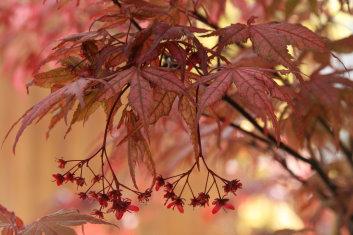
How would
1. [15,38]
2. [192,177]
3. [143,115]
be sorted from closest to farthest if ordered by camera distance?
1. [143,115]
2. [15,38]
3. [192,177]

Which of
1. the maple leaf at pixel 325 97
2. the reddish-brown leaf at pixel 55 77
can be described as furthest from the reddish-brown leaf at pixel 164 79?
the maple leaf at pixel 325 97

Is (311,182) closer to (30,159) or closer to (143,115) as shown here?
(143,115)

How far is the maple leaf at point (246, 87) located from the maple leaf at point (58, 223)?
0.56ft

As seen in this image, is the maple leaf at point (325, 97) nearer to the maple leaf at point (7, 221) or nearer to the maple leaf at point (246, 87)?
the maple leaf at point (246, 87)

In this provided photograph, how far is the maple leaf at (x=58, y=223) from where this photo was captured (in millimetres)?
440

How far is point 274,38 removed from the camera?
412 mm

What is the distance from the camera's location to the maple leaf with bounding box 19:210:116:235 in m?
0.44

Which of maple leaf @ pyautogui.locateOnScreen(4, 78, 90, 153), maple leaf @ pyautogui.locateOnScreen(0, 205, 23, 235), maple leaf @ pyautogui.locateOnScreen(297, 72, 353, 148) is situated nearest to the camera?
maple leaf @ pyautogui.locateOnScreen(4, 78, 90, 153)

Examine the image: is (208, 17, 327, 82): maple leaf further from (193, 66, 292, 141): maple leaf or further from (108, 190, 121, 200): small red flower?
(108, 190, 121, 200): small red flower

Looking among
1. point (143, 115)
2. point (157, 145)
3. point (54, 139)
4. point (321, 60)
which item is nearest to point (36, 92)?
point (54, 139)

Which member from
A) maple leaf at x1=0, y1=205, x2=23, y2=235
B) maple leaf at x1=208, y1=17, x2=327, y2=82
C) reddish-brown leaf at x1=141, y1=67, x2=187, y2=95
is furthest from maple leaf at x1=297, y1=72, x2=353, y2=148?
maple leaf at x1=0, y1=205, x2=23, y2=235

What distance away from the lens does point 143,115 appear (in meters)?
0.35

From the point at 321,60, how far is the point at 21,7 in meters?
0.71

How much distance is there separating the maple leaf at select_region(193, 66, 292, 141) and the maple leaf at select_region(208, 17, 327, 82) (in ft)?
0.07
